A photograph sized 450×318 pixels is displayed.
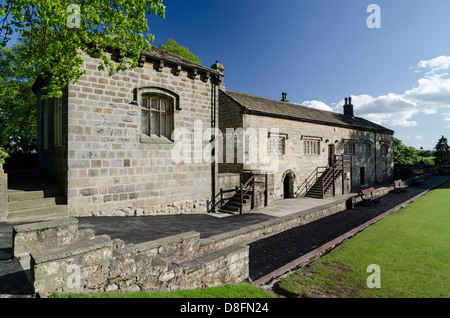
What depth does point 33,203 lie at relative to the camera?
6.66m

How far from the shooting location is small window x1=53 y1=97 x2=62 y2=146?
8.34 metres

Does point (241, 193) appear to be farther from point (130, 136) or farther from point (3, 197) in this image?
point (3, 197)

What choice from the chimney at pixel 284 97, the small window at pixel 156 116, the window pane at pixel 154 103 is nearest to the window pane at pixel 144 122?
the small window at pixel 156 116

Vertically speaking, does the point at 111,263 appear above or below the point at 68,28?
below

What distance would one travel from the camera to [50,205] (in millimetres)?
6867

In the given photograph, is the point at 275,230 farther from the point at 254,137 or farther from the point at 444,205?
the point at 444,205

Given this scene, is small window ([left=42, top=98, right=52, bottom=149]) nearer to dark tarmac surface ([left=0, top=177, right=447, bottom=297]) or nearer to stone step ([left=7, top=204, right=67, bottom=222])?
stone step ([left=7, top=204, right=67, bottom=222])

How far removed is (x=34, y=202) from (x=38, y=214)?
0.43 m

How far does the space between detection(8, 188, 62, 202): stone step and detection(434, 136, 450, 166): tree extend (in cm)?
5493

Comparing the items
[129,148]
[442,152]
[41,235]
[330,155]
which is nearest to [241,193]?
[129,148]

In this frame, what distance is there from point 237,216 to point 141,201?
14.9ft

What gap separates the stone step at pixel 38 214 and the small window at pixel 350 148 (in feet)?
75.4

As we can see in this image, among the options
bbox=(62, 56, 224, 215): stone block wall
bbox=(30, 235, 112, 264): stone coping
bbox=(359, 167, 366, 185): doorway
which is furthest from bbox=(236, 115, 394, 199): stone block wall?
bbox=(30, 235, 112, 264): stone coping
